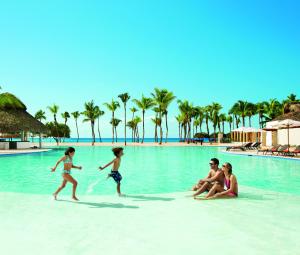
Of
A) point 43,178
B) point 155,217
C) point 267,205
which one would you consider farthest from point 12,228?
point 43,178

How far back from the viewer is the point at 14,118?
36.6 meters

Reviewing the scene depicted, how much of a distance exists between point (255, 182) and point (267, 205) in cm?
558

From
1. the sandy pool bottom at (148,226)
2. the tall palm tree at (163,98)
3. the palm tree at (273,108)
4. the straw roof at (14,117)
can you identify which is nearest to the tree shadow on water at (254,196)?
the sandy pool bottom at (148,226)

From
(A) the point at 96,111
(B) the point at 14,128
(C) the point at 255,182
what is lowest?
(C) the point at 255,182

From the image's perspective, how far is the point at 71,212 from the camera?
7000 mm

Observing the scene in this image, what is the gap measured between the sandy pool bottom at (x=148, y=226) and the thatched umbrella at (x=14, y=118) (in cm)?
2911

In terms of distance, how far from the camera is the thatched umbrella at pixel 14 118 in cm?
3550

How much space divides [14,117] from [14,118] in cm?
30

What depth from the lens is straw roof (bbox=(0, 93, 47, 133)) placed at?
35500 mm

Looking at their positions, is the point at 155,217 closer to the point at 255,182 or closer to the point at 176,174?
the point at 255,182

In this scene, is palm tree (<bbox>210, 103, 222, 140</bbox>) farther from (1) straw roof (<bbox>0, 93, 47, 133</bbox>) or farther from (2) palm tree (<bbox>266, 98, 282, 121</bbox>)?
(1) straw roof (<bbox>0, 93, 47, 133</bbox>)

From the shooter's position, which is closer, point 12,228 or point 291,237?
point 291,237

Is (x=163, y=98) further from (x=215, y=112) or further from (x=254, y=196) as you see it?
(x=254, y=196)

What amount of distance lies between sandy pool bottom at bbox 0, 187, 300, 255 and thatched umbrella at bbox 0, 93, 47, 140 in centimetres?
2911
